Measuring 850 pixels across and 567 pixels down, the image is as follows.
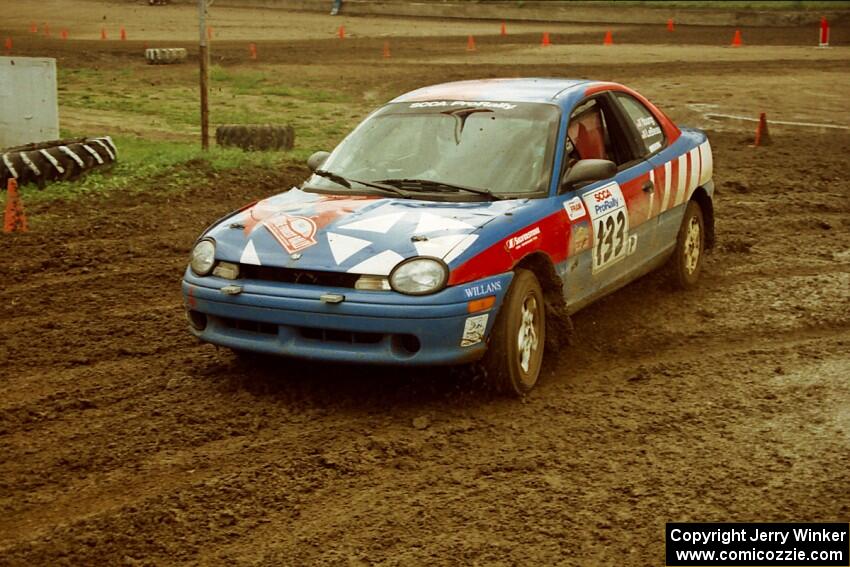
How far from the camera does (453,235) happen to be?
6.30 m

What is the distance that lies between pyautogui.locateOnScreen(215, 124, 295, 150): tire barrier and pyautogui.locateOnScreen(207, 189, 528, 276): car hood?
8329mm

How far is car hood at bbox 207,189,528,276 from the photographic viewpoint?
6199 mm

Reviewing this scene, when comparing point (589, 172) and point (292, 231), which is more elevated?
point (589, 172)

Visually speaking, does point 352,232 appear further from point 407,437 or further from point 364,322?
point 407,437

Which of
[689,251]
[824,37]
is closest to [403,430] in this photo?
[689,251]

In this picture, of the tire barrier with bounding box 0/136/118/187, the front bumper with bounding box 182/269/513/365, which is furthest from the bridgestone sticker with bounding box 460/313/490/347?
the tire barrier with bounding box 0/136/118/187

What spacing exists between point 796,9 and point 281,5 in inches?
721

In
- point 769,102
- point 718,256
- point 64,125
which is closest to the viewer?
point 718,256

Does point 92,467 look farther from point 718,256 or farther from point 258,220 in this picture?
point 718,256

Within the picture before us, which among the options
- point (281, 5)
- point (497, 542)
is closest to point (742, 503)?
point (497, 542)

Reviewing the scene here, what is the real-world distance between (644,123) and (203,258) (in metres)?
3.31

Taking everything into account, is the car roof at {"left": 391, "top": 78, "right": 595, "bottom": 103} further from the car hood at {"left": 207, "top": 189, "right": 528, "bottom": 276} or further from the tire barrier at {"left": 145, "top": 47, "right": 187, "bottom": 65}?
the tire barrier at {"left": 145, "top": 47, "right": 187, "bottom": 65}

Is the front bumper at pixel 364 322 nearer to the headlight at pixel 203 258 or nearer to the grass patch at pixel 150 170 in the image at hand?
the headlight at pixel 203 258

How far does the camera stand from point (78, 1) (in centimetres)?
5028
